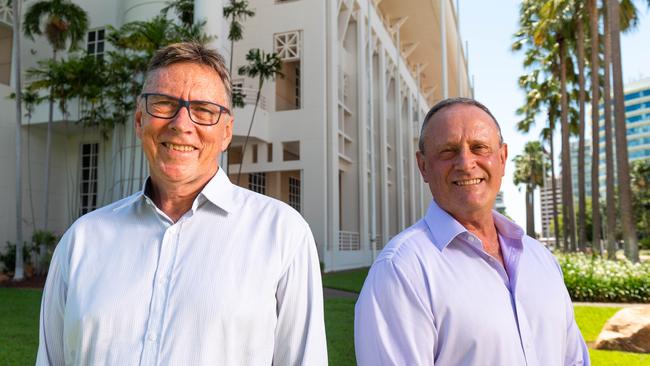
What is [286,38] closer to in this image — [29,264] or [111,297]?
[29,264]

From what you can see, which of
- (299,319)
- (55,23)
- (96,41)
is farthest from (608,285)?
(96,41)

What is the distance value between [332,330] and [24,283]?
14082 millimetres

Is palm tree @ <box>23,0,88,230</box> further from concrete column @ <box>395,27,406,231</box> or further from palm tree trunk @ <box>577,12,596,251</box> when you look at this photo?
palm tree trunk @ <box>577,12,596,251</box>

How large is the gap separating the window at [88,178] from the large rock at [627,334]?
2081 centimetres

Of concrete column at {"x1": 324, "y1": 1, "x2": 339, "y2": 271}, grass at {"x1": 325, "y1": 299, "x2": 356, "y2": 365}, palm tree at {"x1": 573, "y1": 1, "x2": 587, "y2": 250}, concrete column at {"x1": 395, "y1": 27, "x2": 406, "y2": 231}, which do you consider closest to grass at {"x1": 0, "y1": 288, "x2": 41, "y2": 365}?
grass at {"x1": 325, "y1": 299, "x2": 356, "y2": 365}

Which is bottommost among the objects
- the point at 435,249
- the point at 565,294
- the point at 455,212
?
the point at 565,294

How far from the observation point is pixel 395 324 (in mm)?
1924

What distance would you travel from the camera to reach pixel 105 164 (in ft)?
71.3

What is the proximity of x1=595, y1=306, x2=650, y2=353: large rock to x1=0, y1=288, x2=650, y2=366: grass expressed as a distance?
0.57 feet

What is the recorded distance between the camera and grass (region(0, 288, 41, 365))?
22.0 feet

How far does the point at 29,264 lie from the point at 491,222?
2185 centimetres

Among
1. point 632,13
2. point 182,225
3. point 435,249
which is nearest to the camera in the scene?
point 182,225

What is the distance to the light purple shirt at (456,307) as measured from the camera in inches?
75.4

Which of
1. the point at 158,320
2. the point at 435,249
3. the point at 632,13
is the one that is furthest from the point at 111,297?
the point at 632,13
